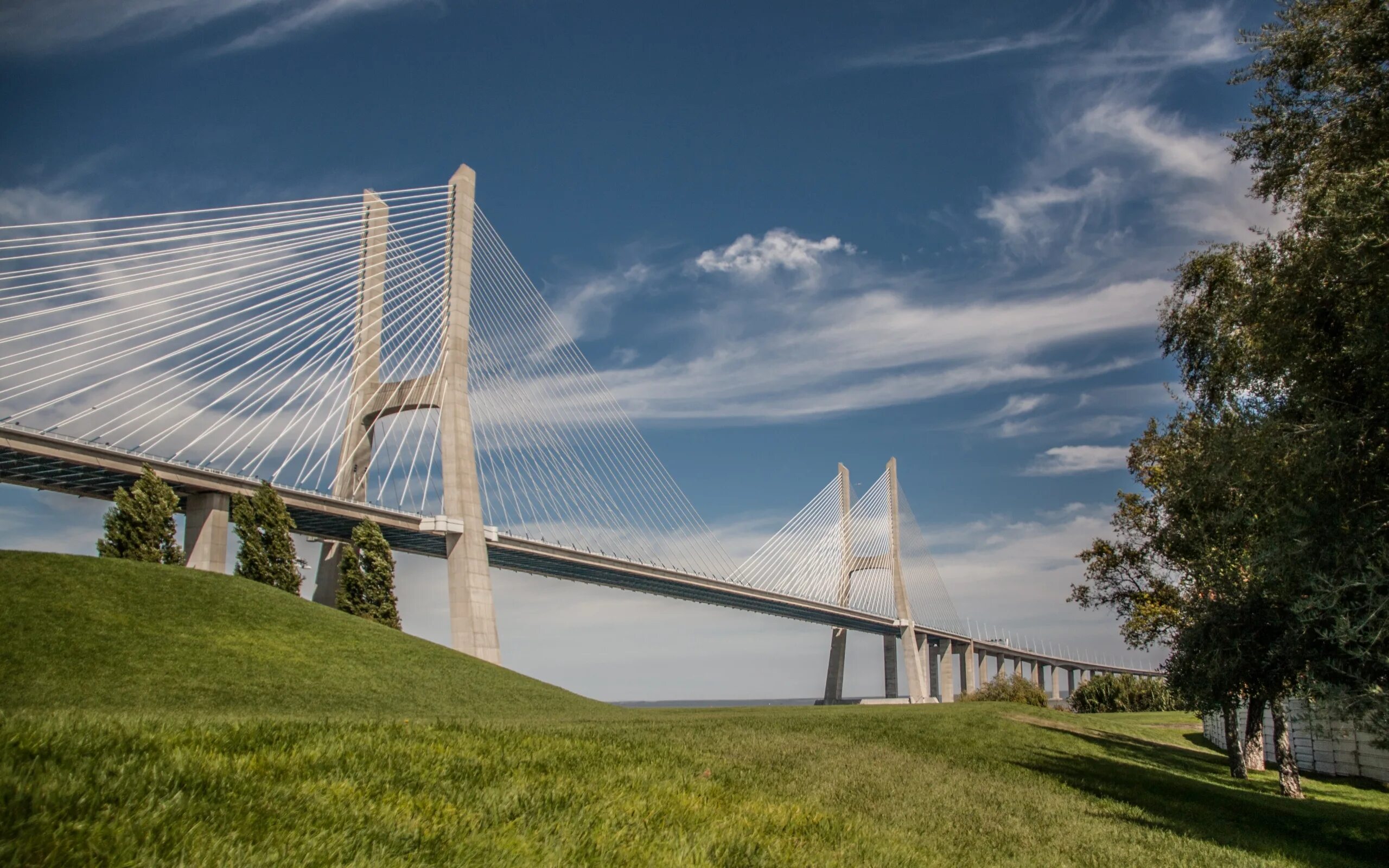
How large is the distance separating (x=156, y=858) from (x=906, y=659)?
8871 centimetres

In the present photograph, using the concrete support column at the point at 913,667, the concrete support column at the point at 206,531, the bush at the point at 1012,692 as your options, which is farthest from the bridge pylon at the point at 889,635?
the concrete support column at the point at 206,531

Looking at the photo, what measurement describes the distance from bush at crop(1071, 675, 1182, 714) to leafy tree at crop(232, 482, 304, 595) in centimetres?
5121

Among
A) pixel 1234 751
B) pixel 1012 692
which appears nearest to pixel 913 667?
pixel 1012 692

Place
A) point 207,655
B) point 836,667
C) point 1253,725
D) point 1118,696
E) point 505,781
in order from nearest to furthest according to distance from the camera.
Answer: point 505,781, point 1253,725, point 207,655, point 1118,696, point 836,667

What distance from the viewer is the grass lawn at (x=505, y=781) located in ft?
15.6

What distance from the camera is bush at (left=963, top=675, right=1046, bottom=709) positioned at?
49.9 metres

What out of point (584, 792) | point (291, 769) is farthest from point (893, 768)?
point (291, 769)

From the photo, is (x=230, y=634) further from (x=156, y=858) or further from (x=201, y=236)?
(x=156, y=858)

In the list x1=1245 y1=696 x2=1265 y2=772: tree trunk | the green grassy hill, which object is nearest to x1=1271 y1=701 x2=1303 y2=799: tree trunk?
x1=1245 y1=696 x2=1265 y2=772: tree trunk

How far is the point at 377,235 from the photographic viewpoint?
44.8 metres

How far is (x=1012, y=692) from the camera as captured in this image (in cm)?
5006

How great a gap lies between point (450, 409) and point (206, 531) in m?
12.9

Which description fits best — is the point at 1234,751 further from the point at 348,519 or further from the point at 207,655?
the point at 348,519

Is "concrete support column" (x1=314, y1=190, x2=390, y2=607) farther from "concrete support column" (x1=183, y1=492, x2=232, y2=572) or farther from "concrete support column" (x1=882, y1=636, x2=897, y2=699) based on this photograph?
"concrete support column" (x1=882, y1=636, x2=897, y2=699)
